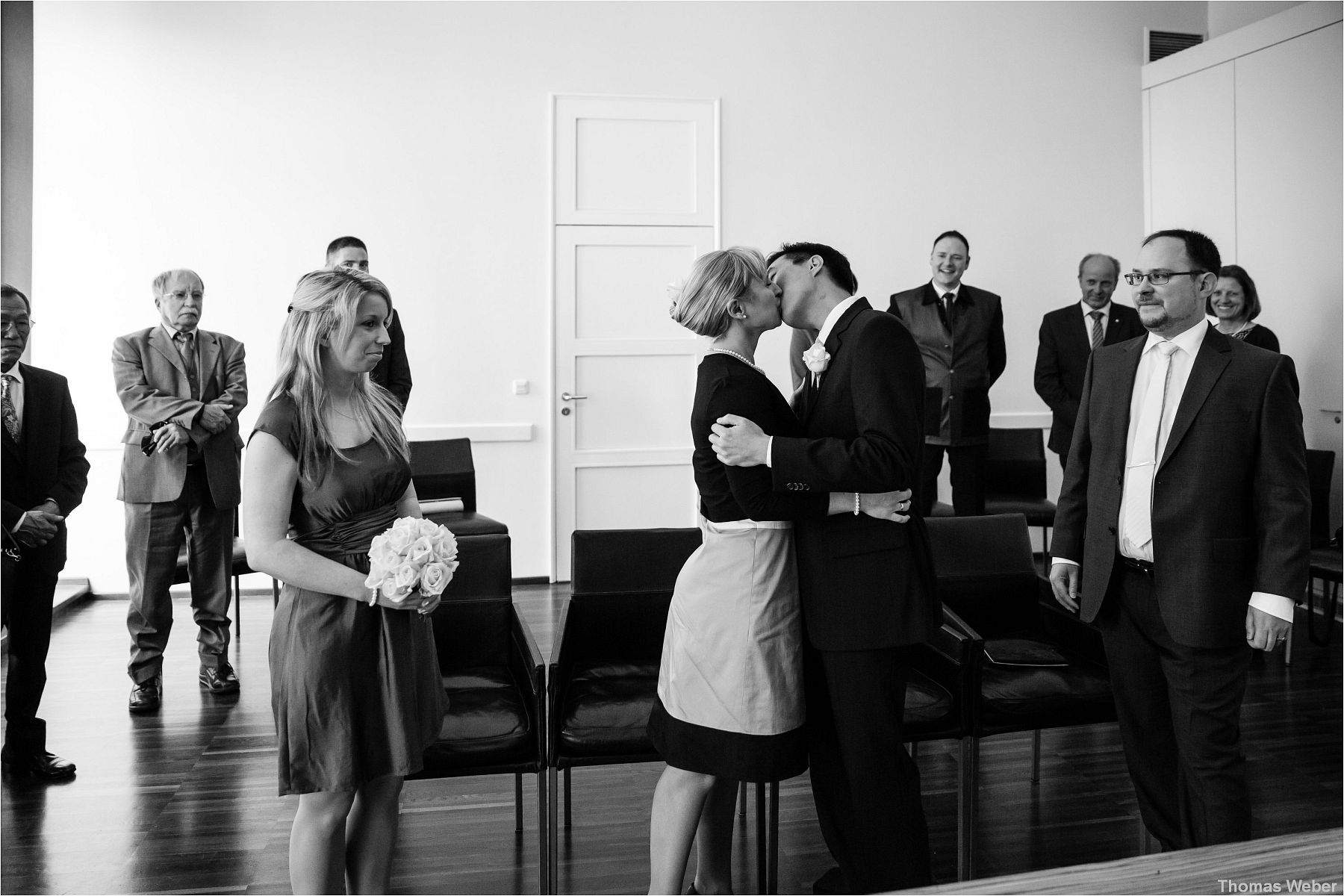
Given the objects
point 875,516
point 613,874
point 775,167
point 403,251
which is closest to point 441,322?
point 403,251

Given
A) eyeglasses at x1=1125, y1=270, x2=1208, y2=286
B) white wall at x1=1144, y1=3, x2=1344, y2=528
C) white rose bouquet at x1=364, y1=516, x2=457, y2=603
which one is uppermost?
white wall at x1=1144, y1=3, x2=1344, y2=528

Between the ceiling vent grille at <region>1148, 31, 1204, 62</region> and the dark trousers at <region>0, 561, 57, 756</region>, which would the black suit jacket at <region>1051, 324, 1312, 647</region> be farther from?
the ceiling vent grille at <region>1148, 31, 1204, 62</region>

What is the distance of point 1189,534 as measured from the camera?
102 inches

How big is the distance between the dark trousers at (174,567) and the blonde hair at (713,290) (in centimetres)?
326

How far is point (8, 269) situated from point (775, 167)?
488 cm

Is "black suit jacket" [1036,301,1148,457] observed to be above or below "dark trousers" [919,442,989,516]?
above

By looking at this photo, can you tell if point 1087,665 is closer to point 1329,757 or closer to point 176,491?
point 1329,757

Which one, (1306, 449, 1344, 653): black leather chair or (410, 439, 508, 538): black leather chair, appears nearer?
(1306, 449, 1344, 653): black leather chair

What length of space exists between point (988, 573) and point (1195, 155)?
4.96 metres

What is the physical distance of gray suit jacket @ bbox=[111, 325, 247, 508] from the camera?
4.75 meters

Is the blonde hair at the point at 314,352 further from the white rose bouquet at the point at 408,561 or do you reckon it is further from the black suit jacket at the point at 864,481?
the black suit jacket at the point at 864,481

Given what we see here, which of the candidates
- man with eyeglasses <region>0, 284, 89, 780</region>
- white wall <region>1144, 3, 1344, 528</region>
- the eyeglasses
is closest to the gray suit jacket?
man with eyeglasses <region>0, 284, 89, 780</region>

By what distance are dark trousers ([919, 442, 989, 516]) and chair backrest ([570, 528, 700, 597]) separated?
3.20 m

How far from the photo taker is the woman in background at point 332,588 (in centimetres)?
225
